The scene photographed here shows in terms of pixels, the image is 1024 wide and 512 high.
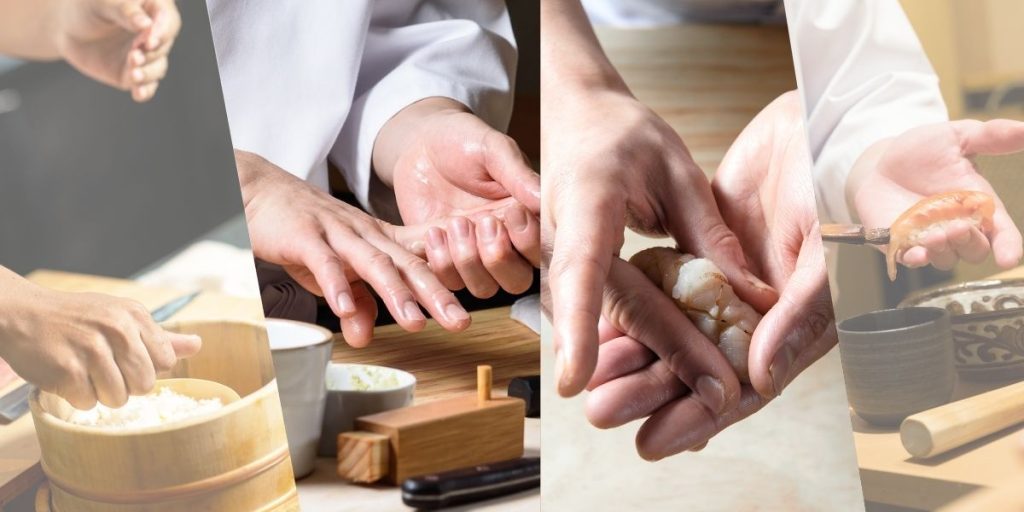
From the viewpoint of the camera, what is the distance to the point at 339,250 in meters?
0.33

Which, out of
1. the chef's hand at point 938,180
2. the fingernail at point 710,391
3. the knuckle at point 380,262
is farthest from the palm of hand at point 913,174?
the knuckle at point 380,262

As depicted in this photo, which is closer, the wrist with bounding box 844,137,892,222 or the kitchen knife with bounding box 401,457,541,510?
the kitchen knife with bounding box 401,457,541,510

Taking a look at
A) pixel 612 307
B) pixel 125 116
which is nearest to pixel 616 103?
pixel 612 307

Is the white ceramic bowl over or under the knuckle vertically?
under

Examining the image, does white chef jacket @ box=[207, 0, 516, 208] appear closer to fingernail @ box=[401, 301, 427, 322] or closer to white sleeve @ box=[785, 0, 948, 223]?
fingernail @ box=[401, 301, 427, 322]

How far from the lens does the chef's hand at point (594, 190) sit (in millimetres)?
336

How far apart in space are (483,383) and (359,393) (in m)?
0.04

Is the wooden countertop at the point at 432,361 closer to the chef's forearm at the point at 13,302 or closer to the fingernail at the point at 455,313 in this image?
the fingernail at the point at 455,313

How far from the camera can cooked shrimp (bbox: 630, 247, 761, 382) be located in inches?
14.9

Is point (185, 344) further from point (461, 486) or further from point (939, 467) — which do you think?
point (939, 467)

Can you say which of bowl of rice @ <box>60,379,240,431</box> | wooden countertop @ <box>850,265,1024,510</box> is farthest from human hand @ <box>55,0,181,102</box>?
wooden countertop @ <box>850,265,1024,510</box>

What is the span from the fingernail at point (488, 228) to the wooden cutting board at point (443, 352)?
3 centimetres

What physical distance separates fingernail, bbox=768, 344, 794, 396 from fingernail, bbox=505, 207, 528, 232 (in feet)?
0.40

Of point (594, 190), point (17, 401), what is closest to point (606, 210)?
point (594, 190)
